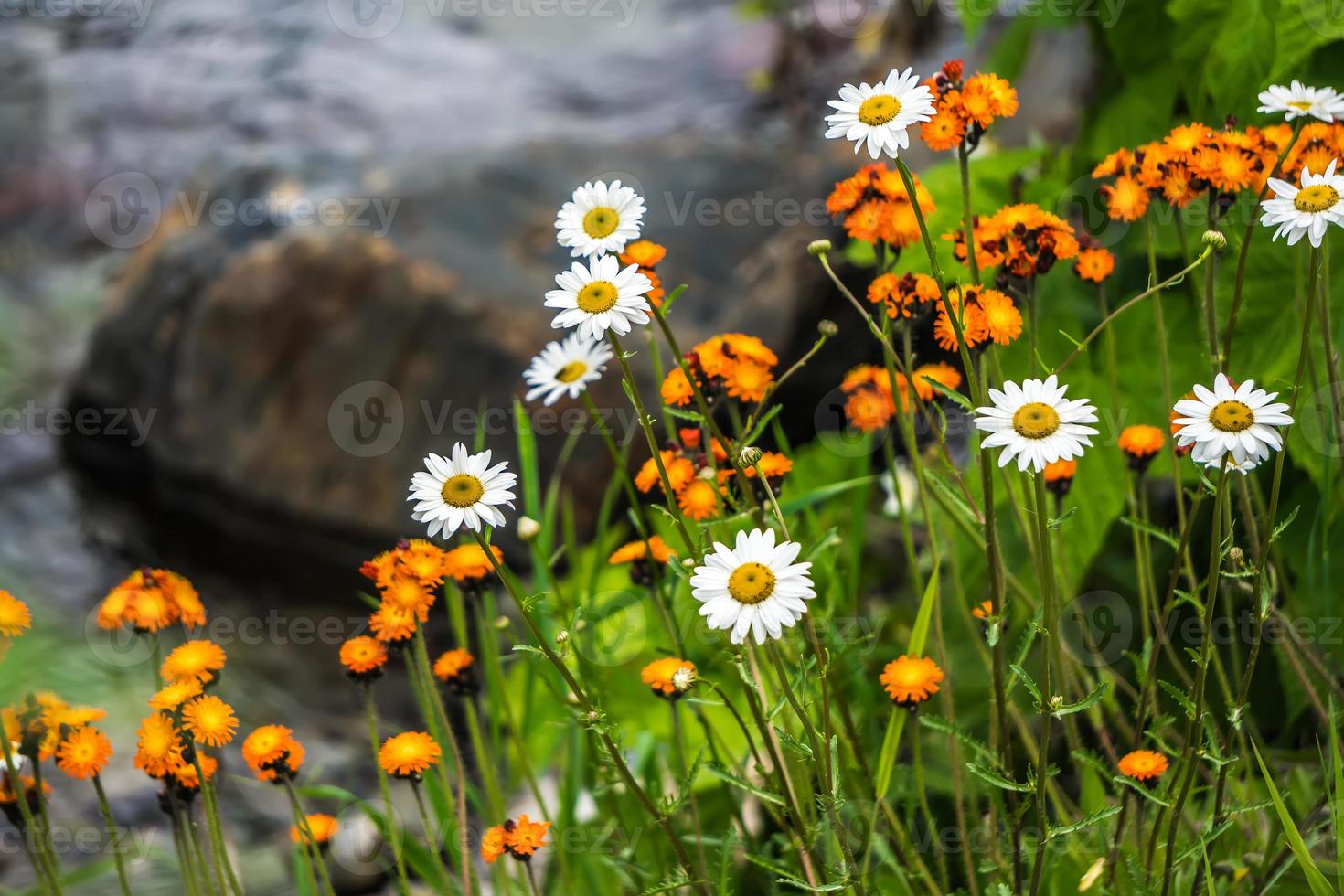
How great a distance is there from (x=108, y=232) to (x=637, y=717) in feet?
13.6

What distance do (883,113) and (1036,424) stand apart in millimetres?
239

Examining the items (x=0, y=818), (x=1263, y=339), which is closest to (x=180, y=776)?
(x=1263, y=339)

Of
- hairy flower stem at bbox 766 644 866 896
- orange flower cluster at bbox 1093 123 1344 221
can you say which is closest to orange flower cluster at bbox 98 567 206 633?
hairy flower stem at bbox 766 644 866 896

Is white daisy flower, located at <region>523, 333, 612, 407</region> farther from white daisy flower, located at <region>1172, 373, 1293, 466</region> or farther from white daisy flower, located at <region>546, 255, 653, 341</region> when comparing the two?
white daisy flower, located at <region>1172, 373, 1293, 466</region>

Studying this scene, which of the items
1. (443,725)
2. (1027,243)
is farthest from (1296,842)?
(443,725)

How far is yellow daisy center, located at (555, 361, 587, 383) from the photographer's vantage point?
1.12 metres

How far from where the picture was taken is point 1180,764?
90cm

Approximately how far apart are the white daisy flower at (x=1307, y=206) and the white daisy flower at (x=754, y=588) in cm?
39

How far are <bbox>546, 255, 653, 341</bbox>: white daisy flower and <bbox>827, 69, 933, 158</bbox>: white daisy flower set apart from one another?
0.56ft

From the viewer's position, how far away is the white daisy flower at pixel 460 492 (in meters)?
0.75

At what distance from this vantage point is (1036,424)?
727 millimetres

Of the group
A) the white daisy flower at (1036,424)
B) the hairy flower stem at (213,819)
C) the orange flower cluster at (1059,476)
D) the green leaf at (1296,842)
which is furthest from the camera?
the orange flower cluster at (1059,476)

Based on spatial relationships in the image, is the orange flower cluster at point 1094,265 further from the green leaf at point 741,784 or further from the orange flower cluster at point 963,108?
the green leaf at point 741,784

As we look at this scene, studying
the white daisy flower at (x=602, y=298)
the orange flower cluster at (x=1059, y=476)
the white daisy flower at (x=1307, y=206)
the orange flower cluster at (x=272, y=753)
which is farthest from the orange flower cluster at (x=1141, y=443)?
the orange flower cluster at (x=272, y=753)
